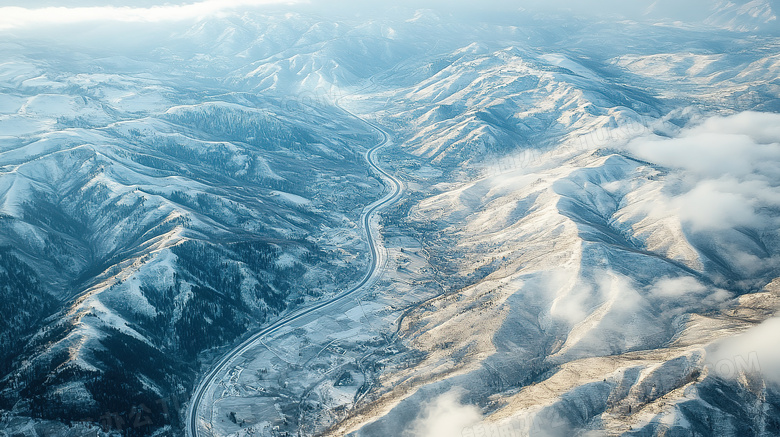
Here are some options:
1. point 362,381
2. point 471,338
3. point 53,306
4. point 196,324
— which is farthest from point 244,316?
point 471,338

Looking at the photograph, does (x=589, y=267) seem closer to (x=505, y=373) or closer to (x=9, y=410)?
(x=505, y=373)

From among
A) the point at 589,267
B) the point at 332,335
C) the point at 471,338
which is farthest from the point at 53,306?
the point at 589,267

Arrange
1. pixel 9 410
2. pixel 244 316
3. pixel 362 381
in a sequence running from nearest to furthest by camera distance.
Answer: pixel 9 410 → pixel 362 381 → pixel 244 316

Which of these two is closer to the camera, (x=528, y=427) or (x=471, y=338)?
(x=528, y=427)

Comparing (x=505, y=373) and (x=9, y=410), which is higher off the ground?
(x=9, y=410)

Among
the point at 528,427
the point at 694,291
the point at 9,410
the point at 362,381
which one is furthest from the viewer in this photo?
the point at 694,291

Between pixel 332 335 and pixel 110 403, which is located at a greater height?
pixel 110 403

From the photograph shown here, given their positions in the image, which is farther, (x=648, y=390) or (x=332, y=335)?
(x=332, y=335)

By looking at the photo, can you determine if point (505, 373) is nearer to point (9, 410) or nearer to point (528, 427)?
point (528, 427)

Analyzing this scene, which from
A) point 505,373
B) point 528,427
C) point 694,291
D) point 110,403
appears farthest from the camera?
point 694,291
